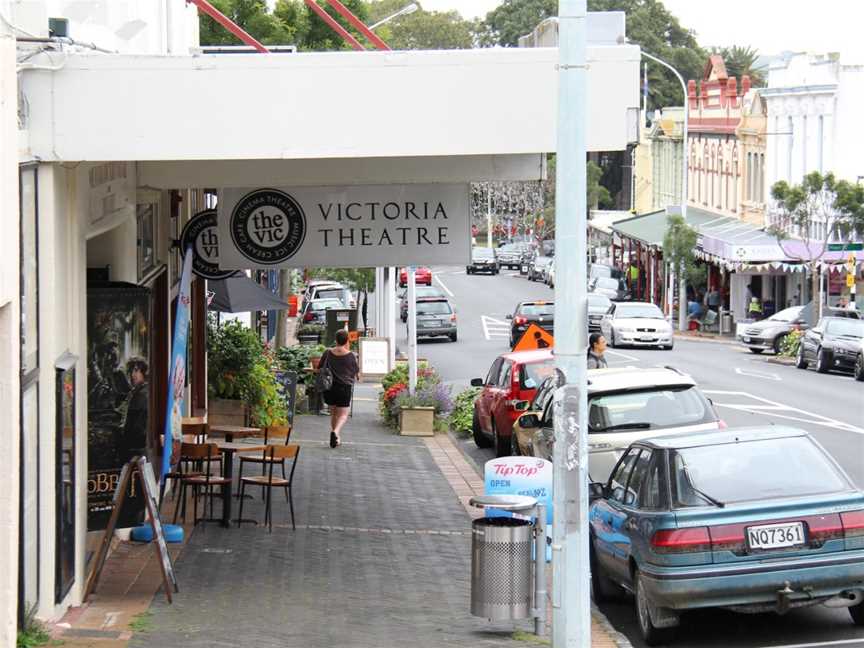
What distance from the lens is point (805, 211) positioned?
154ft

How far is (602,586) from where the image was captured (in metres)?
11.8

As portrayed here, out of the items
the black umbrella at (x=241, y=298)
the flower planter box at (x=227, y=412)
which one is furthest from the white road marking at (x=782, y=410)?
the flower planter box at (x=227, y=412)

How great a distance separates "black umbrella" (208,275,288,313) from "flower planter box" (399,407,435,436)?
8.65 feet

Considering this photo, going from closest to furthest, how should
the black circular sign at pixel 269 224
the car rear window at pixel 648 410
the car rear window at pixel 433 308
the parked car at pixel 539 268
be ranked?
1. the black circular sign at pixel 269 224
2. the car rear window at pixel 648 410
3. the car rear window at pixel 433 308
4. the parked car at pixel 539 268

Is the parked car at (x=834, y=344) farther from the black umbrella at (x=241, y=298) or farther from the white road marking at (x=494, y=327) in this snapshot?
the black umbrella at (x=241, y=298)

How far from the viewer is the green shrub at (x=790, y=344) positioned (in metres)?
42.7

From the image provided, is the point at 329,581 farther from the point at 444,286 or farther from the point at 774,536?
the point at 444,286

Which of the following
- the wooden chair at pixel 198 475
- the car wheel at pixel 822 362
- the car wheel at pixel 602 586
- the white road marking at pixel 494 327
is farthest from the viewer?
the white road marking at pixel 494 327

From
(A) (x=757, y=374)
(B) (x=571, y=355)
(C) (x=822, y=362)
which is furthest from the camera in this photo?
(C) (x=822, y=362)

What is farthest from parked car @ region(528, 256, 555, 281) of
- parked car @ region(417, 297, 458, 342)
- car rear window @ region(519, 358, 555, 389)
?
car rear window @ region(519, 358, 555, 389)

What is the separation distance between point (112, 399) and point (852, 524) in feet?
17.5

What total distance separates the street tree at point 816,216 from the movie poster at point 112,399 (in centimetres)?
3653

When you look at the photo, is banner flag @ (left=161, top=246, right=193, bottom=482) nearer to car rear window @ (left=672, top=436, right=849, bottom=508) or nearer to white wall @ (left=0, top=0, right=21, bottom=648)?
white wall @ (left=0, top=0, right=21, bottom=648)

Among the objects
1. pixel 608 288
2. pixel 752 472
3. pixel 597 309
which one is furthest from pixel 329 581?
pixel 608 288
